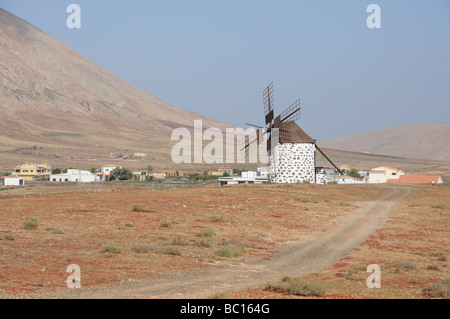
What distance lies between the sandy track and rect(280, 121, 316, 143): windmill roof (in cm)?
2582

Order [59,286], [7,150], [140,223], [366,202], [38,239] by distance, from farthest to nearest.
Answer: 1. [7,150]
2. [366,202]
3. [140,223]
4. [38,239]
5. [59,286]

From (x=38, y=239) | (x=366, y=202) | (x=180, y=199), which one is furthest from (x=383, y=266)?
(x=366, y=202)

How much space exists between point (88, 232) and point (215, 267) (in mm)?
6320

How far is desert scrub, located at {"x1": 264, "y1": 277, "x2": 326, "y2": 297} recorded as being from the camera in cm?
1273

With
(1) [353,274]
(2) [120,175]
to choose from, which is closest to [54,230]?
(1) [353,274]

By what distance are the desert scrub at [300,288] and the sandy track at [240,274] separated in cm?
76

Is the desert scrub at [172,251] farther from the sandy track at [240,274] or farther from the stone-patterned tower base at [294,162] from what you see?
the stone-patterned tower base at [294,162]

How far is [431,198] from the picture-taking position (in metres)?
42.2

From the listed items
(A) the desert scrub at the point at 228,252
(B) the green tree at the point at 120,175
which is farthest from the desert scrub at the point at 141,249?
(B) the green tree at the point at 120,175

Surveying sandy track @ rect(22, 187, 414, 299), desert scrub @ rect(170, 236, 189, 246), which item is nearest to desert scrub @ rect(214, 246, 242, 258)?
sandy track @ rect(22, 187, 414, 299)

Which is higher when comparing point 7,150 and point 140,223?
point 7,150

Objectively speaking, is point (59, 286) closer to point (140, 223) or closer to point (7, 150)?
point (140, 223)

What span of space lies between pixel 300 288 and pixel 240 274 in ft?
9.20

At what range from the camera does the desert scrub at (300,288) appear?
501 inches
